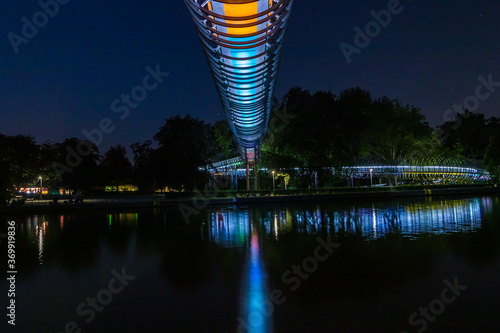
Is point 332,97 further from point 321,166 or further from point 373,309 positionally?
point 373,309

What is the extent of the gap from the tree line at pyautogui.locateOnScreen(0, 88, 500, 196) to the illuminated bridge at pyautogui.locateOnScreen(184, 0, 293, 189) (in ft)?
74.9

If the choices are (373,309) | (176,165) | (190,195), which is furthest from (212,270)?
(176,165)

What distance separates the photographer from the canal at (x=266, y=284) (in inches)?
165

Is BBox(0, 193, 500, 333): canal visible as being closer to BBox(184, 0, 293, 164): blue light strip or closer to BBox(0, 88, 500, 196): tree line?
BBox(184, 0, 293, 164): blue light strip

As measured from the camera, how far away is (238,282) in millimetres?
5723

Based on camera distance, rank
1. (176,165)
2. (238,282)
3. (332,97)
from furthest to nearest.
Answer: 1. (332,97)
2. (176,165)
3. (238,282)

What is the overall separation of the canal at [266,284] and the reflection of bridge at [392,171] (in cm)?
2847

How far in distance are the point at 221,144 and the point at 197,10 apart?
5347 centimetres

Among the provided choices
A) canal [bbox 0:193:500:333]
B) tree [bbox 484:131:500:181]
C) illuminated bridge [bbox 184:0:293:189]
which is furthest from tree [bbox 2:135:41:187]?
tree [bbox 484:131:500:181]

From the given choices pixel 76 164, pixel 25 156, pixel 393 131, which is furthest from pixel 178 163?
pixel 393 131

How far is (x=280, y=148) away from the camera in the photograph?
133 feet

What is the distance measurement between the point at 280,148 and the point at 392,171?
45.1 feet

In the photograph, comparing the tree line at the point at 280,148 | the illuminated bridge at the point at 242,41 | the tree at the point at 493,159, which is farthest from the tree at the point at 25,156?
the tree at the point at 493,159

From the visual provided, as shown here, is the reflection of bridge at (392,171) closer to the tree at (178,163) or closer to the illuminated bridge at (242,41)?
the tree at (178,163)
